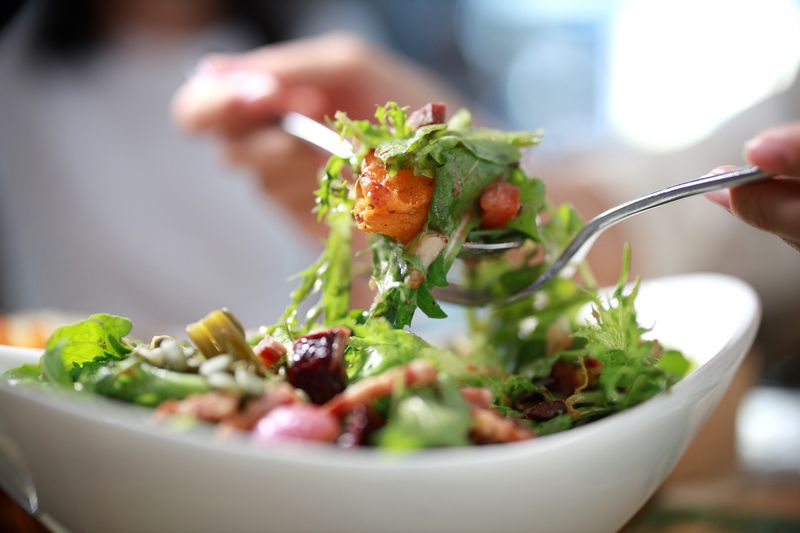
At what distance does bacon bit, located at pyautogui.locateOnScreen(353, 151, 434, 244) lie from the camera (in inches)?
30.6

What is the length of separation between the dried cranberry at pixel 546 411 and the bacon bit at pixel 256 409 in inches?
10.8

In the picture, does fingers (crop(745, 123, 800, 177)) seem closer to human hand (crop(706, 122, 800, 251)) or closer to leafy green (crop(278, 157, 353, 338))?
human hand (crop(706, 122, 800, 251))

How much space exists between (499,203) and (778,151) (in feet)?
1.04

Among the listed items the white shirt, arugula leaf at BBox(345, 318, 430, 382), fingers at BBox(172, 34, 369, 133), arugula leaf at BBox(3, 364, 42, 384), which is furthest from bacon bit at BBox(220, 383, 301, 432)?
the white shirt

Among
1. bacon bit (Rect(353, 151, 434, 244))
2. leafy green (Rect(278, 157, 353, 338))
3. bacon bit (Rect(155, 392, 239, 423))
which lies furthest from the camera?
leafy green (Rect(278, 157, 353, 338))

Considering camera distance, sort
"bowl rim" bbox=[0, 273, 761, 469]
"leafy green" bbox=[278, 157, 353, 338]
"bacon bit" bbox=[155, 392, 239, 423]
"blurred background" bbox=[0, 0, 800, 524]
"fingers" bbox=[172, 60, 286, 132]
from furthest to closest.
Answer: "blurred background" bbox=[0, 0, 800, 524] → "fingers" bbox=[172, 60, 286, 132] → "leafy green" bbox=[278, 157, 353, 338] → "bacon bit" bbox=[155, 392, 239, 423] → "bowl rim" bbox=[0, 273, 761, 469]

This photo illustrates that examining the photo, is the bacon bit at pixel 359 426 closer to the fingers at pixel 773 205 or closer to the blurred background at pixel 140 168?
the fingers at pixel 773 205

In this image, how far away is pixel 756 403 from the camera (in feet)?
5.57

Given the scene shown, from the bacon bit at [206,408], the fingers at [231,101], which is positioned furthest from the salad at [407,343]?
the fingers at [231,101]

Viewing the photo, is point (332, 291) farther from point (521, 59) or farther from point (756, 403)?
point (521, 59)

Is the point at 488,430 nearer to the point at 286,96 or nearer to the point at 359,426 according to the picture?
the point at 359,426

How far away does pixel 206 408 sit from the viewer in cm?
55

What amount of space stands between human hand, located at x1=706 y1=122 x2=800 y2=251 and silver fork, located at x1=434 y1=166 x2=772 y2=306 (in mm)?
24

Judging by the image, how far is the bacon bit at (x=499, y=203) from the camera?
0.87 m
